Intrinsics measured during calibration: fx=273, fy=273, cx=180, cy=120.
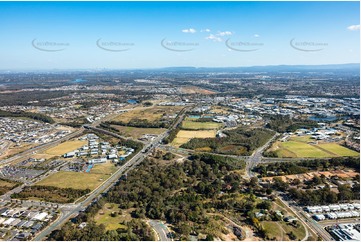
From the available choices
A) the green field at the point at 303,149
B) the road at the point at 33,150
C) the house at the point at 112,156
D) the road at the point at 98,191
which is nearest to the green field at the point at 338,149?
the green field at the point at 303,149

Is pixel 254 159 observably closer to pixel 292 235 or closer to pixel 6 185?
pixel 292 235

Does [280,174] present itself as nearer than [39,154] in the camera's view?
Yes

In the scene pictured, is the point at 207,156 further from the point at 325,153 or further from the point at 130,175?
the point at 325,153

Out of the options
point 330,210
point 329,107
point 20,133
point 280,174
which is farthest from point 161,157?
point 329,107

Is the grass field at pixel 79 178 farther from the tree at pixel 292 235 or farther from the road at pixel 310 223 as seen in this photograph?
the road at pixel 310 223

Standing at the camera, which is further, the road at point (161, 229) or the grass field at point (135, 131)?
the grass field at point (135, 131)
